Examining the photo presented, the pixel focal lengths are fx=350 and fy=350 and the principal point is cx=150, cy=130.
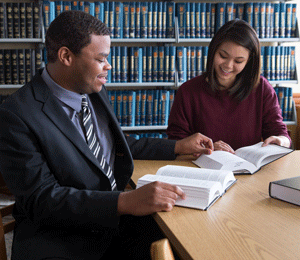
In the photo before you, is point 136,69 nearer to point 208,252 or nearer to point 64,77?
point 64,77

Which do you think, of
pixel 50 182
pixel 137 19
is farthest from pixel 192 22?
pixel 50 182

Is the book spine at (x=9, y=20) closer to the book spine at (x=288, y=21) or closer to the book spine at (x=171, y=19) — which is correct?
the book spine at (x=171, y=19)

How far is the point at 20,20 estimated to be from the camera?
8.61 ft

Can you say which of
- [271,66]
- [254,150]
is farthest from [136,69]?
[254,150]

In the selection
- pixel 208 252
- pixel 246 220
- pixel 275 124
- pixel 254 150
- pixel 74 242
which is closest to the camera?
pixel 208 252

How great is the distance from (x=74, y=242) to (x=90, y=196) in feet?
0.52

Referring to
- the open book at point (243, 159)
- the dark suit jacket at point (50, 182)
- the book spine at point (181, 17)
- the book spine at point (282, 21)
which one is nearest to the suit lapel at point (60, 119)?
the dark suit jacket at point (50, 182)

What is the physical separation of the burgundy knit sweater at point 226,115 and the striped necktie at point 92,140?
0.61 m

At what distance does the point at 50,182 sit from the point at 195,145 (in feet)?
→ 2.08

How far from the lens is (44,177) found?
98 centimetres

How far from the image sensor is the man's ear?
108cm

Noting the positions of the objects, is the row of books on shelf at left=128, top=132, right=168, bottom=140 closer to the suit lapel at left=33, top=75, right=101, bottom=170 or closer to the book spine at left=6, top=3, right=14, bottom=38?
the book spine at left=6, top=3, right=14, bottom=38

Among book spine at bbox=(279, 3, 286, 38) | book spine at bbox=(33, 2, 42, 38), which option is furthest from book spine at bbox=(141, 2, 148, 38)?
book spine at bbox=(279, 3, 286, 38)

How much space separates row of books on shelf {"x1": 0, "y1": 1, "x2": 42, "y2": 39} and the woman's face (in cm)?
155
